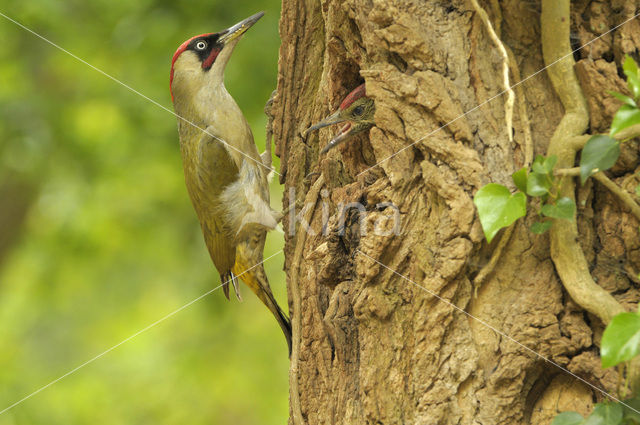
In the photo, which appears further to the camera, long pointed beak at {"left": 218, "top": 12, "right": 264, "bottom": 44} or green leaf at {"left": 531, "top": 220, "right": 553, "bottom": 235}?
long pointed beak at {"left": 218, "top": 12, "right": 264, "bottom": 44}

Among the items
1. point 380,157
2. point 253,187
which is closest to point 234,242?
point 253,187

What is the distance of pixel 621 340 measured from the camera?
1312 mm

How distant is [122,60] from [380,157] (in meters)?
2.81

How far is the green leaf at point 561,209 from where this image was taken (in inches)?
61.4

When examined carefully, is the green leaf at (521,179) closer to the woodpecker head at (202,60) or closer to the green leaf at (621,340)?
the green leaf at (621,340)

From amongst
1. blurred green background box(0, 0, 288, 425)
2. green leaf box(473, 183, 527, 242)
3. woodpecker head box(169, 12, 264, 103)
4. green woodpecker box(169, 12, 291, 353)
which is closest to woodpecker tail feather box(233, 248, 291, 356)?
green woodpecker box(169, 12, 291, 353)

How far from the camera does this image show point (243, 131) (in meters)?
3.05

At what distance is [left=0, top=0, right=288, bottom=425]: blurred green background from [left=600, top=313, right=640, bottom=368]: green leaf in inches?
115

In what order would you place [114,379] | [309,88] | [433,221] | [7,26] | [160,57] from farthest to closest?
[114,379] < [7,26] < [160,57] < [309,88] < [433,221]

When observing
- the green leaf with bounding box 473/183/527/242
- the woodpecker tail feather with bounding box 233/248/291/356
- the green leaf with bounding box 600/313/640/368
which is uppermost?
the green leaf with bounding box 473/183/527/242

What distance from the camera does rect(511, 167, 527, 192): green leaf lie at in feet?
5.19

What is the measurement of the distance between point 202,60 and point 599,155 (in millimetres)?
1982

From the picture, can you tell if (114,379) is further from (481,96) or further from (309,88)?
(481,96)

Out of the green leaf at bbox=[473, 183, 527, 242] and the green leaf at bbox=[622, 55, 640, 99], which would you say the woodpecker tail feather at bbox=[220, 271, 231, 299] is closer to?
the green leaf at bbox=[473, 183, 527, 242]
